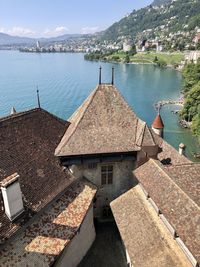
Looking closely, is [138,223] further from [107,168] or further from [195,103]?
[195,103]

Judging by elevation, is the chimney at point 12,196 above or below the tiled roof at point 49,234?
above

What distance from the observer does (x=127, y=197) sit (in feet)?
67.2

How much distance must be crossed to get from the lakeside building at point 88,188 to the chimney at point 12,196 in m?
0.05

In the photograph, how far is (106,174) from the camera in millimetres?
22203

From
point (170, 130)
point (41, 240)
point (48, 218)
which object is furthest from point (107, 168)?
point (170, 130)

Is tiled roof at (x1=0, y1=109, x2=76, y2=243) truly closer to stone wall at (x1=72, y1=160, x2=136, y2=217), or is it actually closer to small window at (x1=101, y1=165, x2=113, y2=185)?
stone wall at (x1=72, y1=160, x2=136, y2=217)

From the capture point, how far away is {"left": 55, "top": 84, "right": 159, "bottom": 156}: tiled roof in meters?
20.2

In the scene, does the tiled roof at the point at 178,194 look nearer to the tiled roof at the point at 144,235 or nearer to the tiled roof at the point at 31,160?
the tiled roof at the point at 144,235

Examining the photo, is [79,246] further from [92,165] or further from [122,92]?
[122,92]

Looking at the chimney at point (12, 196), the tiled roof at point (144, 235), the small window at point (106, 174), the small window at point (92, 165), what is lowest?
the tiled roof at point (144, 235)

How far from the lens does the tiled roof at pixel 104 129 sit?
2016 centimetres

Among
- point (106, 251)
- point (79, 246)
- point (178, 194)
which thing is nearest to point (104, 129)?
point (178, 194)

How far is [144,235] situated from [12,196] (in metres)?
8.53

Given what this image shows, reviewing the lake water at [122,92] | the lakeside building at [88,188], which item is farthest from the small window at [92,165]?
the lake water at [122,92]
